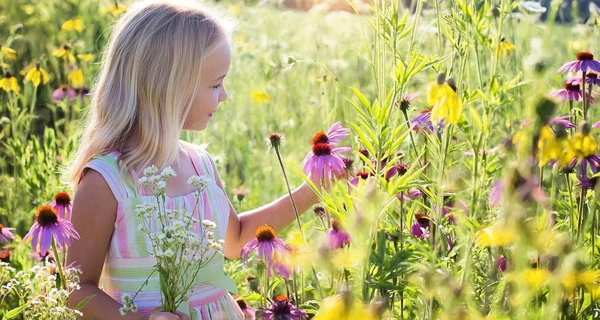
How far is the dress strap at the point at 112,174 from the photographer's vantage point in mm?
1645

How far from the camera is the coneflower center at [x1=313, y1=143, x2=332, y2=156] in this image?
1.58 metres

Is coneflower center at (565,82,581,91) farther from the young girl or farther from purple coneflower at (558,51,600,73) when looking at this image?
the young girl

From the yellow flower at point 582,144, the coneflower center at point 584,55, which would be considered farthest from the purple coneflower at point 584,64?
the yellow flower at point 582,144

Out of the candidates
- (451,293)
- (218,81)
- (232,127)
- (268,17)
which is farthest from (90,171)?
(268,17)

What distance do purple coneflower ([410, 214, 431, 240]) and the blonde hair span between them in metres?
0.52

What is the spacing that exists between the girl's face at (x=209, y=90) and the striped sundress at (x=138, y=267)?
0.16 meters

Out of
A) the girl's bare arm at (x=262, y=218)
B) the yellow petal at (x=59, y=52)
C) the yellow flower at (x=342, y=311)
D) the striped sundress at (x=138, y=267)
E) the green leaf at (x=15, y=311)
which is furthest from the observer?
the yellow petal at (x=59, y=52)

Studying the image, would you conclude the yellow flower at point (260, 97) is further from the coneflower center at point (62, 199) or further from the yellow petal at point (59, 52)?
the coneflower center at point (62, 199)

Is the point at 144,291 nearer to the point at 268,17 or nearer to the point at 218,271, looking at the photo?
the point at 218,271

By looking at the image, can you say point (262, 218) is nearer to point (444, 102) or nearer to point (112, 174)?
point (112, 174)

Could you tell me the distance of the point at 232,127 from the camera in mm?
3477

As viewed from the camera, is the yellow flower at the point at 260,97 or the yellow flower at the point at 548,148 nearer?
the yellow flower at the point at 548,148

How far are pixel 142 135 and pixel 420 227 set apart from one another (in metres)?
0.60

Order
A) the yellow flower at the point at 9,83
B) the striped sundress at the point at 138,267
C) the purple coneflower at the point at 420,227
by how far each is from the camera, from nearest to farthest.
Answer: the purple coneflower at the point at 420,227 → the striped sundress at the point at 138,267 → the yellow flower at the point at 9,83
